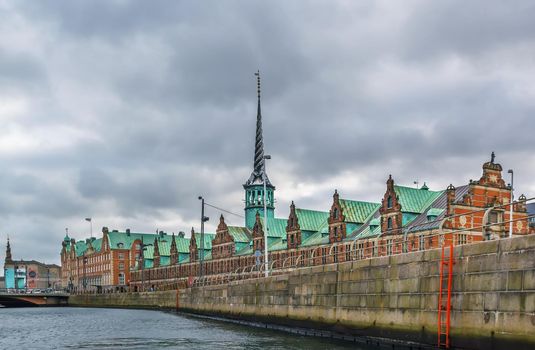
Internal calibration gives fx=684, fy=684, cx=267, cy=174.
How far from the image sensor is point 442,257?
90.7 feet

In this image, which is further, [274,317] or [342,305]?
[274,317]

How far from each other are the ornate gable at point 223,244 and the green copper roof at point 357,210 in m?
39.6

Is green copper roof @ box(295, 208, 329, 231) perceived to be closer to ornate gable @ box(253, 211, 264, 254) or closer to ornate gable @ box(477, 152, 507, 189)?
ornate gable @ box(253, 211, 264, 254)

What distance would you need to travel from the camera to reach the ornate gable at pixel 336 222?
→ 321 feet

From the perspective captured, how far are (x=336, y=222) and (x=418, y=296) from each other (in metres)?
70.6

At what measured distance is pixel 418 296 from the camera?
95.3 ft

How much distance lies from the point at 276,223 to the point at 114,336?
281 ft

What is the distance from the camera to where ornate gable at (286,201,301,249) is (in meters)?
111

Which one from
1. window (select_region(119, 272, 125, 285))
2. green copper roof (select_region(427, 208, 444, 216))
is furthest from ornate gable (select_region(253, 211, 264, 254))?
window (select_region(119, 272, 125, 285))

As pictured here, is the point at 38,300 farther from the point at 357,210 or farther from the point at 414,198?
the point at 414,198

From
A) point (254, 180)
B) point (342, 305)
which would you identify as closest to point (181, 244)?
point (254, 180)

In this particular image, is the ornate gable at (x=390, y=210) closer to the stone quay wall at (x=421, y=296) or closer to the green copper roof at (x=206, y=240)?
the stone quay wall at (x=421, y=296)

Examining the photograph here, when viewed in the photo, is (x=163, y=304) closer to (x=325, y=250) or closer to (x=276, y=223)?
(x=325, y=250)

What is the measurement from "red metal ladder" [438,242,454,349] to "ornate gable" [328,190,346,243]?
69949mm
